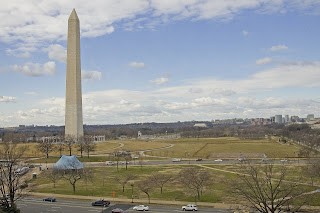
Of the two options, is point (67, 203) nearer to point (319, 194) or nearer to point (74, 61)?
point (319, 194)

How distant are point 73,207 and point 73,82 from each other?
68.0 metres

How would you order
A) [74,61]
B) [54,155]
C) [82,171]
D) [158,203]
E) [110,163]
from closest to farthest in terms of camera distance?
[158,203] → [82,171] → [110,163] → [54,155] → [74,61]

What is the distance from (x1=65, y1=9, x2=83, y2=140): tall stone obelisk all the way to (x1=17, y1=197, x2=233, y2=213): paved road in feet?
203

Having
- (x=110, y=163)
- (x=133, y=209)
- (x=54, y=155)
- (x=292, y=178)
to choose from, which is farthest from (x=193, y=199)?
(x=54, y=155)

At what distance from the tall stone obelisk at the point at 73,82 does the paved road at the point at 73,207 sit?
61934 millimetres

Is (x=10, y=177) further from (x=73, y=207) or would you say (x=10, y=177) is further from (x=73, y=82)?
(x=73, y=82)

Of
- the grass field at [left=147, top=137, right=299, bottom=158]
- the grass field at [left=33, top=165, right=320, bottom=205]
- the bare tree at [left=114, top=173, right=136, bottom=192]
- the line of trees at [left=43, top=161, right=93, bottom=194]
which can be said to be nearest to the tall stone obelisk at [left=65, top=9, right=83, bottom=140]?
the grass field at [left=147, top=137, right=299, bottom=158]

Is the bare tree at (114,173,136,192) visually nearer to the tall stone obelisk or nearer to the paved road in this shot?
the paved road

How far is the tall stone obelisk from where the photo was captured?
96.3 m

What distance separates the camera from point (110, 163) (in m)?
71.2

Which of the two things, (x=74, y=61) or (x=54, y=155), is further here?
(x=74, y=61)

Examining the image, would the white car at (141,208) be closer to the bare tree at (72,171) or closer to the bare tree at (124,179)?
the bare tree at (124,179)

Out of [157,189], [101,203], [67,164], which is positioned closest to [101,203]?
[101,203]

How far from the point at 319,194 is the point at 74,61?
3077 inches
